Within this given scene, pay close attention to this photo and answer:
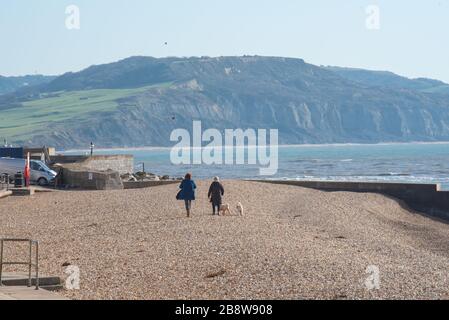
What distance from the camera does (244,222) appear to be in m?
26.7

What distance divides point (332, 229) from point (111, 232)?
20.2ft

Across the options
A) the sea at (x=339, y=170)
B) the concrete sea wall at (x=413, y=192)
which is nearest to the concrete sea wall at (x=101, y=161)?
the concrete sea wall at (x=413, y=192)

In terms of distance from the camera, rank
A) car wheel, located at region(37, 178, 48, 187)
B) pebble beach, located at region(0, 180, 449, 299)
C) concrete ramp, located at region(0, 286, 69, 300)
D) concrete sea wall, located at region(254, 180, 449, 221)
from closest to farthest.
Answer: concrete ramp, located at region(0, 286, 69, 300) < pebble beach, located at region(0, 180, 449, 299) < concrete sea wall, located at region(254, 180, 449, 221) < car wheel, located at region(37, 178, 48, 187)

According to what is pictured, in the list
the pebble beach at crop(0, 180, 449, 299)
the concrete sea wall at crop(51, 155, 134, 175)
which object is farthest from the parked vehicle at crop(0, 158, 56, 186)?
the pebble beach at crop(0, 180, 449, 299)

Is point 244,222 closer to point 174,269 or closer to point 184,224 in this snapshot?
point 184,224

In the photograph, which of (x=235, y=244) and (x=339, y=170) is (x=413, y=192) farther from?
(x=339, y=170)

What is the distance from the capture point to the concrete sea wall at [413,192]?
3797 cm

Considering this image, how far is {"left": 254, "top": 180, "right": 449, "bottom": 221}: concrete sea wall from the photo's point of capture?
38.0m

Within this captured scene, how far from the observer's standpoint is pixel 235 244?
857 inches

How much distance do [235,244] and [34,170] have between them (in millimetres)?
22727

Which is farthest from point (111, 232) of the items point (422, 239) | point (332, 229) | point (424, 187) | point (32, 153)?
point (32, 153)

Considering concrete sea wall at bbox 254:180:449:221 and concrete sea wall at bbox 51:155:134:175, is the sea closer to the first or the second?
concrete sea wall at bbox 51:155:134:175

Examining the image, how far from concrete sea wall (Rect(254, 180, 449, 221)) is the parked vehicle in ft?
33.7

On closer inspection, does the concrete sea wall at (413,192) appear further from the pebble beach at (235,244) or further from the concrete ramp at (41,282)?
the concrete ramp at (41,282)
